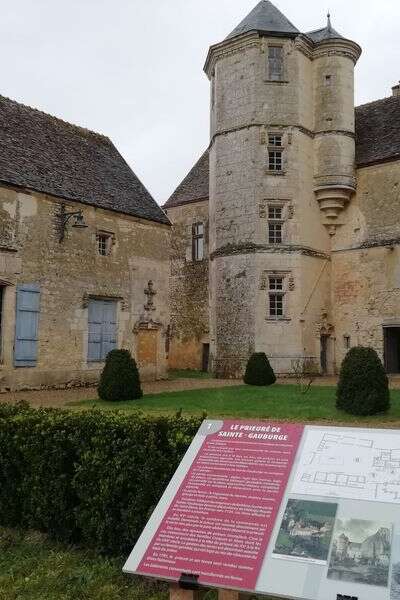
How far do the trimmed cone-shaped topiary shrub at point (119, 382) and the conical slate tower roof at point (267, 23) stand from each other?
1456cm

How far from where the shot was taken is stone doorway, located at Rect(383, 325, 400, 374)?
21031mm

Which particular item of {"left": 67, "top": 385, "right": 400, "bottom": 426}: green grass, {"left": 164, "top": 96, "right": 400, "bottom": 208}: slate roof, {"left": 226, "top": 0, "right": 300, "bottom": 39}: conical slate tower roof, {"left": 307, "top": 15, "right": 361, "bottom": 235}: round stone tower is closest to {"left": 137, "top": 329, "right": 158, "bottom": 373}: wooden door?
{"left": 67, "top": 385, "right": 400, "bottom": 426}: green grass

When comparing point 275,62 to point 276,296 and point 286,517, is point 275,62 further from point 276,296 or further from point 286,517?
point 286,517

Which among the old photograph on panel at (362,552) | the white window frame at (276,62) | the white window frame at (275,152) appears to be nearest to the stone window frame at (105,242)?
the white window frame at (275,152)

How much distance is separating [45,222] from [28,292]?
7.15ft

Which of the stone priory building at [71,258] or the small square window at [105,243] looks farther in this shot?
the small square window at [105,243]

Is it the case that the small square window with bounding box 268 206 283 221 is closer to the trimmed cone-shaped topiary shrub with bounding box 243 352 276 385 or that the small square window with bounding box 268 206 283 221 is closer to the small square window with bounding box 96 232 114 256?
the trimmed cone-shaped topiary shrub with bounding box 243 352 276 385

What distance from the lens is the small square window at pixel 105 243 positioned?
59.6ft

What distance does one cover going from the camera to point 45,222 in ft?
53.8

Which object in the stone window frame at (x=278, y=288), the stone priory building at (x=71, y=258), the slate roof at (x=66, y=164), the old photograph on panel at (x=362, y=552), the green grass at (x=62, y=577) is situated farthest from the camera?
the stone window frame at (x=278, y=288)

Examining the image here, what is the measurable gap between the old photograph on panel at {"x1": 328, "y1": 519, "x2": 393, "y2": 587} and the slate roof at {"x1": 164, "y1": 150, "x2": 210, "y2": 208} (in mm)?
24741

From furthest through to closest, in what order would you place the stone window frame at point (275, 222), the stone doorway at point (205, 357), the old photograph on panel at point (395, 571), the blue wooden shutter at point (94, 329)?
the stone doorway at point (205, 357), the stone window frame at point (275, 222), the blue wooden shutter at point (94, 329), the old photograph on panel at point (395, 571)

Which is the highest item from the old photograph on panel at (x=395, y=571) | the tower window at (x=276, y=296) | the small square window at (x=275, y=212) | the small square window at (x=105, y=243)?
the small square window at (x=275, y=212)

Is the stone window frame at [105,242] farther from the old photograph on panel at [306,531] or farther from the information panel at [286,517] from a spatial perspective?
the old photograph on panel at [306,531]
